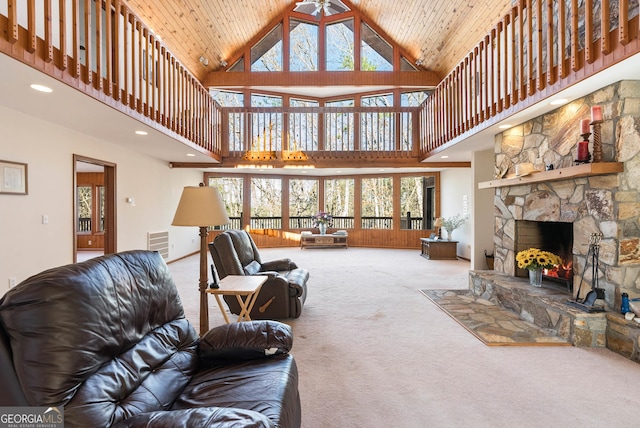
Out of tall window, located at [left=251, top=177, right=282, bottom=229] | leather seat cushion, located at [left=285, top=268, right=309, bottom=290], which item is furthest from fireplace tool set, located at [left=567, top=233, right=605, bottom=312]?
tall window, located at [left=251, top=177, right=282, bottom=229]

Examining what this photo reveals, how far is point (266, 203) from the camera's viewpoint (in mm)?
10797

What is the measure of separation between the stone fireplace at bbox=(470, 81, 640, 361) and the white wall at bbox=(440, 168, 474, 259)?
3256mm

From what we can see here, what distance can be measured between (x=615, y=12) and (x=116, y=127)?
18.0ft

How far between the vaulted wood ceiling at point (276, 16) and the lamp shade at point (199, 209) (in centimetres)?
490

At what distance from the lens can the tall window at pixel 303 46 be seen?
9.12 metres

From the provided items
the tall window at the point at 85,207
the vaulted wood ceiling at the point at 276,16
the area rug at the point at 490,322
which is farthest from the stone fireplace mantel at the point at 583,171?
the tall window at the point at 85,207

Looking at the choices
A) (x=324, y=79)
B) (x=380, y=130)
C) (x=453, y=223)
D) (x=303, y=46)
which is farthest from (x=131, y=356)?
(x=303, y=46)

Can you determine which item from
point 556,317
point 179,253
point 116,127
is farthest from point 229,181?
point 556,317

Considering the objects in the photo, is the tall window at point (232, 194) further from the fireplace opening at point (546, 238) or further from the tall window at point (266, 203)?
the fireplace opening at point (546, 238)

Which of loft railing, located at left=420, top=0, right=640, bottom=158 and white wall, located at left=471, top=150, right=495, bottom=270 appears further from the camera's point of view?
white wall, located at left=471, top=150, right=495, bottom=270

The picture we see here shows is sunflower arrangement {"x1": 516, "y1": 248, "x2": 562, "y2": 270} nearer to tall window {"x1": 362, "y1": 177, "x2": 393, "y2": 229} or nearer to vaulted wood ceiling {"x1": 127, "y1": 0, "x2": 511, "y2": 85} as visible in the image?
vaulted wood ceiling {"x1": 127, "y1": 0, "x2": 511, "y2": 85}

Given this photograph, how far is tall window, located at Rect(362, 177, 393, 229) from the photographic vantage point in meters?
10.6

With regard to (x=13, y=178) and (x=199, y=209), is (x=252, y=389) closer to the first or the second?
(x=199, y=209)

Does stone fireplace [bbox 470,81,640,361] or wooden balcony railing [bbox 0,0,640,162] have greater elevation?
wooden balcony railing [bbox 0,0,640,162]
